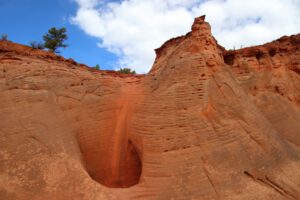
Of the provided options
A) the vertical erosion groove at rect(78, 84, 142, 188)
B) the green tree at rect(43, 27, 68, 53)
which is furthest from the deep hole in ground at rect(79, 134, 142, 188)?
the green tree at rect(43, 27, 68, 53)

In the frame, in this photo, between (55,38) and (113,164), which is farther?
(55,38)

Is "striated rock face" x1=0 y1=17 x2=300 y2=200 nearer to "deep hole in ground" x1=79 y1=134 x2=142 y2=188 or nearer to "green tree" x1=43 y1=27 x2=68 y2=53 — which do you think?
"deep hole in ground" x1=79 y1=134 x2=142 y2=188

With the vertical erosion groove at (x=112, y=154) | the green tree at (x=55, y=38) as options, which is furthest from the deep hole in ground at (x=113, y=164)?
the green tree at (x=55, y=38)

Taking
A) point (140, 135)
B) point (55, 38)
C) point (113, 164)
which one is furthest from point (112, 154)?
point (55, 38)

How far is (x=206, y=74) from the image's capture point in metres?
6.35

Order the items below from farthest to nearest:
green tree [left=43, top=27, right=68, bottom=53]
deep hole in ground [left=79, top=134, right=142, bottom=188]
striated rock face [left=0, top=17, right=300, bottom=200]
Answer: green tree [left=43, top=27, right=68, bottom=53], deep hole in ground [left=79, top=134, right=142, bottom=188], striated rock face [left=0, top=17, right=300, bottom=200]

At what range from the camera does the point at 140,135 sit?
6.06 m

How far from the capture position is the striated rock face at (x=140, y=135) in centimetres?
501

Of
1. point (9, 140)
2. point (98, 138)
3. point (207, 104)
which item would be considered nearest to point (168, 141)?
point (207, 104)

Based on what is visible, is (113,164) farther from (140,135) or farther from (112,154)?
(140,135)

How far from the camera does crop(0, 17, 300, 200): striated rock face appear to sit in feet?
16.4

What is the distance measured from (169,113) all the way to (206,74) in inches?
48.1

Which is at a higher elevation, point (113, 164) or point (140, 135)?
point (140, 135)

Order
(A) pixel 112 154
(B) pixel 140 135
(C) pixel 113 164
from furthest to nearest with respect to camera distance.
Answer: (A) pixel 112 154 < (C) pixel 113 164 < (B) pixel 140 135
